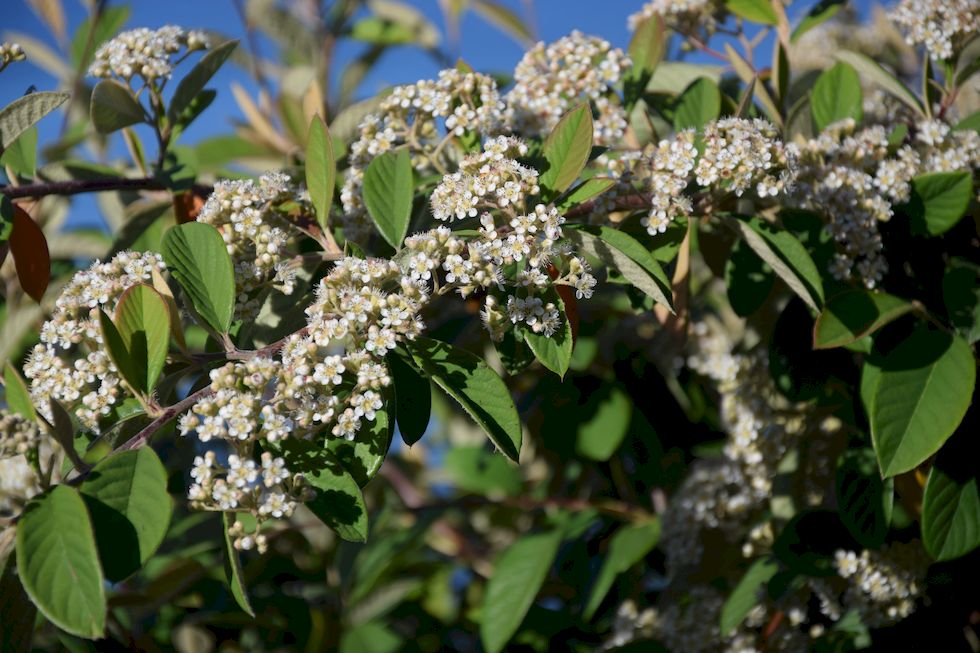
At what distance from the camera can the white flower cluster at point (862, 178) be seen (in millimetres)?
1356

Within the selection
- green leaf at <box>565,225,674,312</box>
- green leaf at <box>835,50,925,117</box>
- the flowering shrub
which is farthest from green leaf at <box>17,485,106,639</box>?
green leaf at <box>835,50,925,117</box>

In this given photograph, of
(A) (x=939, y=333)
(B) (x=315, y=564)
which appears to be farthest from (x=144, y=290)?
(B) (x=315, y=564)

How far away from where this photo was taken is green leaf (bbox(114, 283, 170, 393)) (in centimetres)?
107

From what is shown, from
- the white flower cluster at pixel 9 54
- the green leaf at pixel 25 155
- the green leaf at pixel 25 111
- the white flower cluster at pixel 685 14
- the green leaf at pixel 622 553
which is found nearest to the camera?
the green leaf at pixel 25 111

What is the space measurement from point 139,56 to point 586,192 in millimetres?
758

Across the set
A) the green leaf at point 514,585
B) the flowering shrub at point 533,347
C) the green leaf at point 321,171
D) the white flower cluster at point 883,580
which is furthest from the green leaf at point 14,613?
the white flower cluster at point 883,580

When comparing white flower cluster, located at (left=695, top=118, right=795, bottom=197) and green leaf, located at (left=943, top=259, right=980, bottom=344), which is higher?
white flower cluster, located at (left=695, top=118, right=795, bottom=197)

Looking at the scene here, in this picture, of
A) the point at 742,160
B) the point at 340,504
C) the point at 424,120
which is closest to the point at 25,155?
the point at 424,120

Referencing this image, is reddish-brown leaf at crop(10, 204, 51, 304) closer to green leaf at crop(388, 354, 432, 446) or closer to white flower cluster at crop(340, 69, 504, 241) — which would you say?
white flower cluster at crop(340, 69, 504, 241)

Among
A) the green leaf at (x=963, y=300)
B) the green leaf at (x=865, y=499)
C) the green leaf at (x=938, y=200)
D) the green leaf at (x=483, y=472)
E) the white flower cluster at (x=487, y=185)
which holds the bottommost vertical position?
the green leaf at (x=483, y=472)

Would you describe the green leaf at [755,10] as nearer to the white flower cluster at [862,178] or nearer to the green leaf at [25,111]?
the white flower cluster at [862,178]

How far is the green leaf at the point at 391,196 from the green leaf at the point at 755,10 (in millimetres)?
907

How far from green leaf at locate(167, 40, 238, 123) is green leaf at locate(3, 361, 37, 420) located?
0.64m

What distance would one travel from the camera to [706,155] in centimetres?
124
